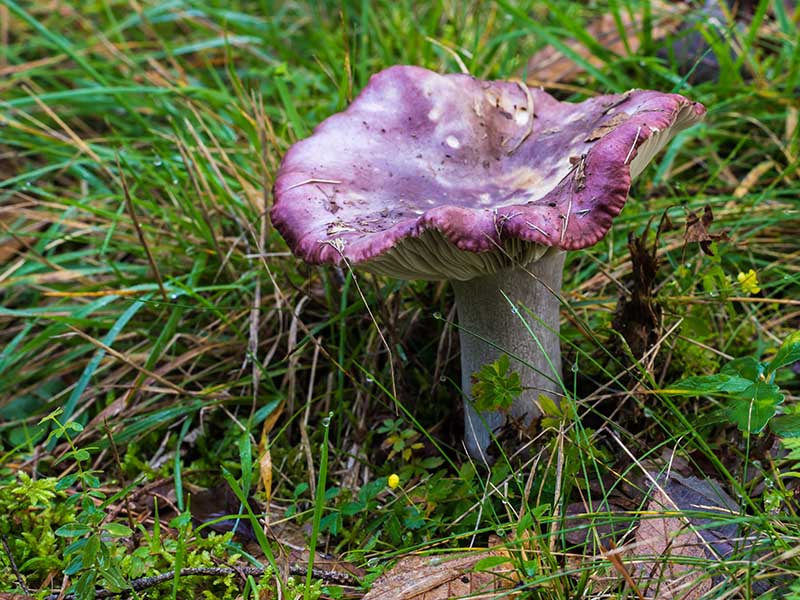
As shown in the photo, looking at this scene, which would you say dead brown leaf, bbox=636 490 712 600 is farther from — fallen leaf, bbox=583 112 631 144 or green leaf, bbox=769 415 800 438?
fallen leaf, bbox=583 112 631 144

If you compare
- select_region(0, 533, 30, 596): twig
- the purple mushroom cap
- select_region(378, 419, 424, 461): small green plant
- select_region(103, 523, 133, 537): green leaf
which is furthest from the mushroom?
select_region(0, 533, 30, 596): twig

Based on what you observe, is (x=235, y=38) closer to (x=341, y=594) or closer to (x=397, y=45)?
(x=397, y=45)

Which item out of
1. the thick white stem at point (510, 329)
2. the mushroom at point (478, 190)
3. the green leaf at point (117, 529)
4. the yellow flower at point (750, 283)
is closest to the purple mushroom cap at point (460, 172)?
the mushroom at point (478, 190)

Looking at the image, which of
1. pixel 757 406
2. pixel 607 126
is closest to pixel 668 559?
pixel 757 406

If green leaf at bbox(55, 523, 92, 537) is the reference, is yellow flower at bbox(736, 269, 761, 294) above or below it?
above

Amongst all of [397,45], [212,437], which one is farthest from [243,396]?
[397,45]
